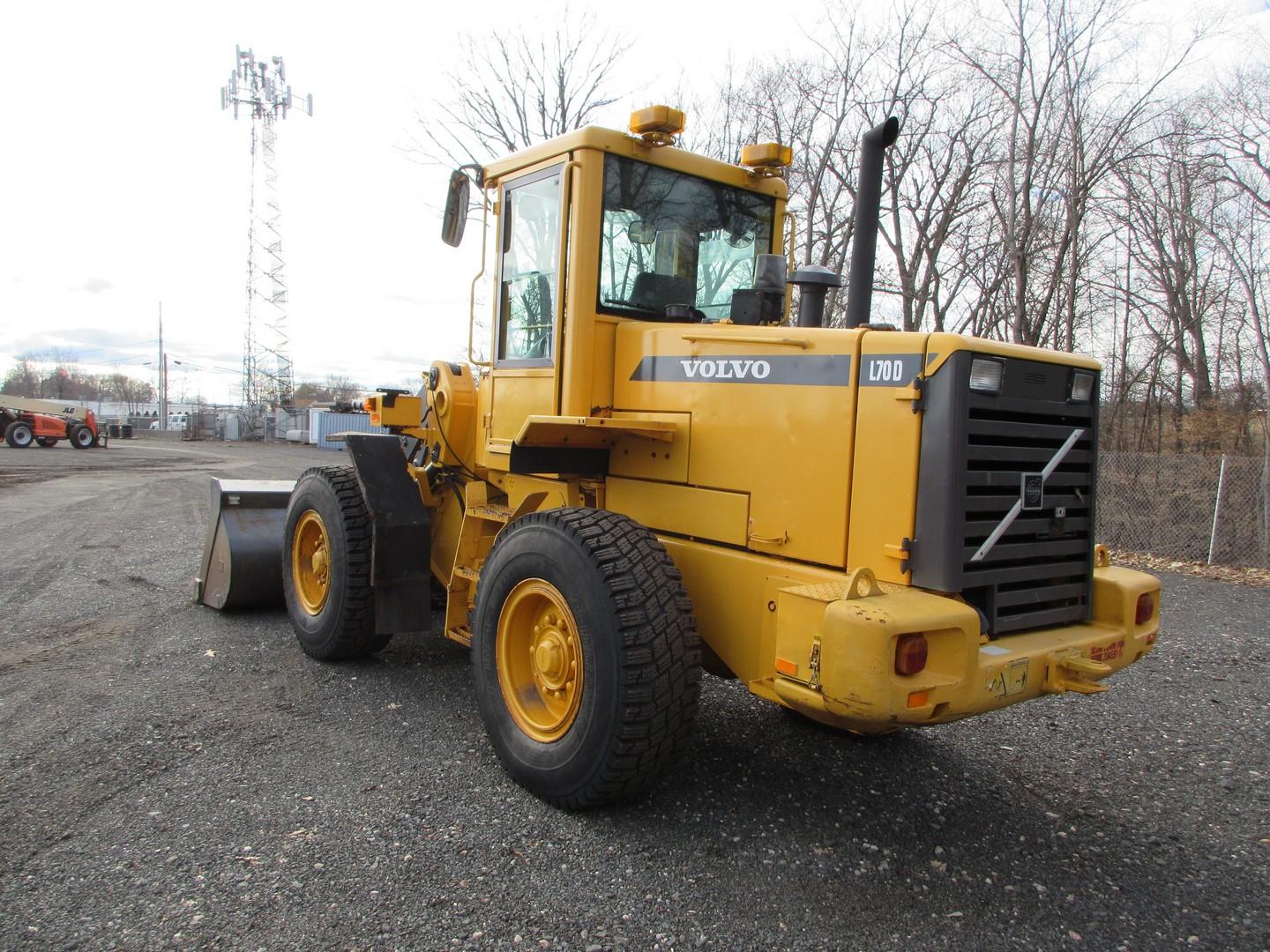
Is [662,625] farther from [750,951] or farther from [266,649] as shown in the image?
[266,649]

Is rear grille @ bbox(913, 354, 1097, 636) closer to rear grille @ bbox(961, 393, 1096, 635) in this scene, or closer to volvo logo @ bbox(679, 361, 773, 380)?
rear grille @ bbox(961, 393, 1096, 635)

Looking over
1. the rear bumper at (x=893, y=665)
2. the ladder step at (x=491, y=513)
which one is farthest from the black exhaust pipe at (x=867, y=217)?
the ladder step at (x=491, y=513)

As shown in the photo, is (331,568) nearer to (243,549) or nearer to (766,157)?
(243,549)

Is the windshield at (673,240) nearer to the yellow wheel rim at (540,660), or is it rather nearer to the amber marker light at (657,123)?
the amber marker light at (657,123)

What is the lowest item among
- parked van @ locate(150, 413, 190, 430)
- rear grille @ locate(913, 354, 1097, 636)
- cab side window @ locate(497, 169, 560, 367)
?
parked van @ locate(150, 413, 190, 430)

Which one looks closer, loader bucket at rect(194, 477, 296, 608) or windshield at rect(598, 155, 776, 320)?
windshield at rect(598, 155, 776, 320)

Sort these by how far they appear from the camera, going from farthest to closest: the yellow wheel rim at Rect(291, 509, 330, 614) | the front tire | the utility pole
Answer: the utility pole → the yellow wheel rim at Rect(291, 509, 330, 614) → the front tire

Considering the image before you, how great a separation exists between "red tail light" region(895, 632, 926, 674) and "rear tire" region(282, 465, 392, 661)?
3440mm

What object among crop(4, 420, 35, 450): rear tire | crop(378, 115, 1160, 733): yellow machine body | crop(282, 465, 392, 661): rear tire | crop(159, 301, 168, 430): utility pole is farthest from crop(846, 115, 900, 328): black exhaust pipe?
crop(159, 301, 168, 430): utility pole

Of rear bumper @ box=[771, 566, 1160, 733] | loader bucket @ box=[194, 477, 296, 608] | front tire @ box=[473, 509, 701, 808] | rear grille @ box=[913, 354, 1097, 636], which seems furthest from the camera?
loader bucket @ box=[194, 477, 296, 608]

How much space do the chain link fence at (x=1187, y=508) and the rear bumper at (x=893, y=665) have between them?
7969mm

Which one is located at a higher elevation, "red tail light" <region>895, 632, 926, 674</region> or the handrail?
the handrail

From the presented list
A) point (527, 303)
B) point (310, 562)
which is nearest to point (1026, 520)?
point (527, 303)

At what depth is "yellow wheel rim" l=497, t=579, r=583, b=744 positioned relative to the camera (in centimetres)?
363
